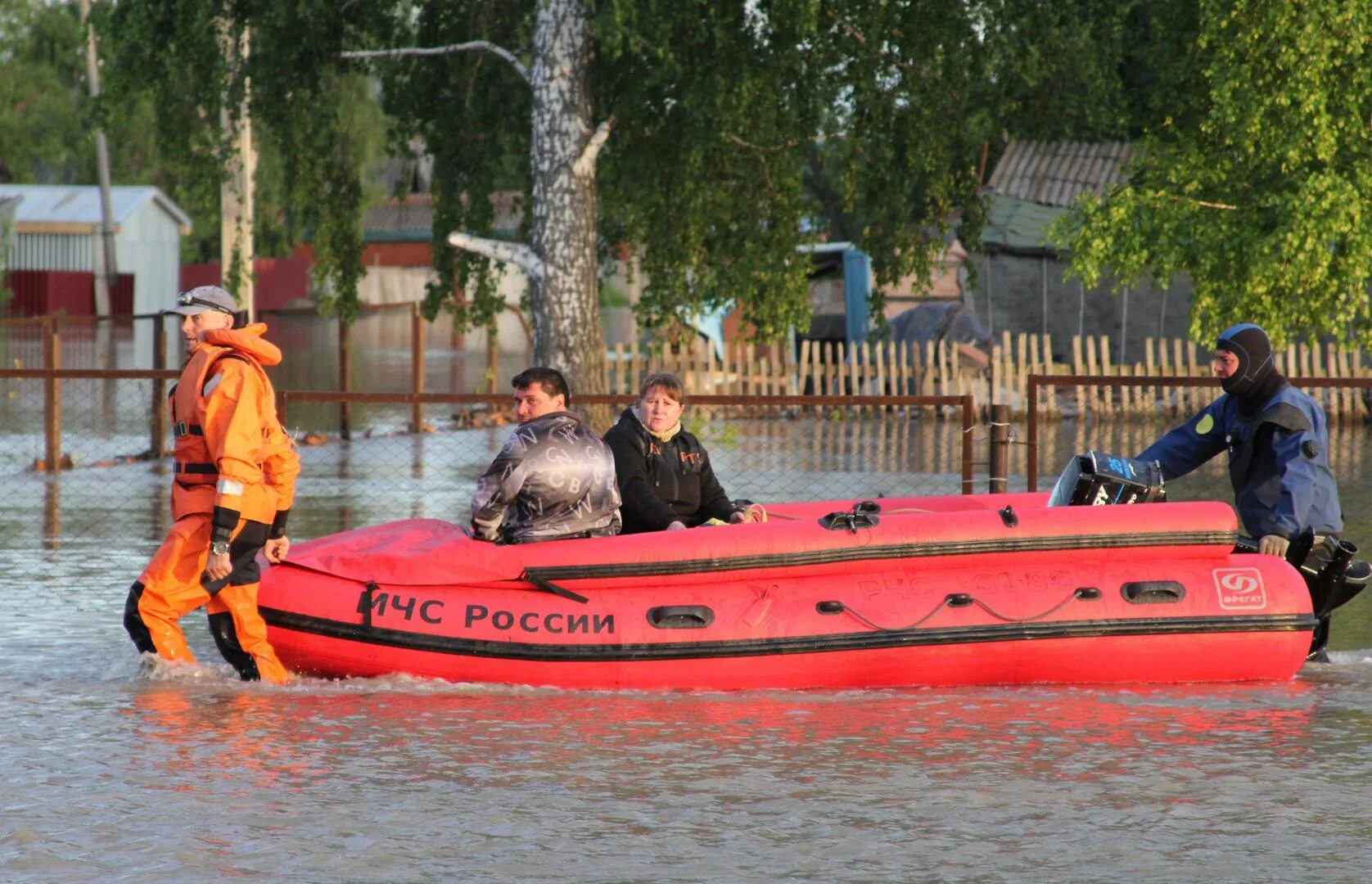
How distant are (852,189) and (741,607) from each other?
800cm

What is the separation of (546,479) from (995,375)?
15.5 metres

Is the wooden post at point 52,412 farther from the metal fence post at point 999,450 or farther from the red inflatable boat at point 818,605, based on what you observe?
the red inflatable boat at point 818,605

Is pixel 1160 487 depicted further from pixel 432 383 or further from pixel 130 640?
pixel 432 383

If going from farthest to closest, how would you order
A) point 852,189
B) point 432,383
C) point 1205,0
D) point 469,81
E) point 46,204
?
point 46,204
point 432,383
point 469,81
point 852,189
point 1205,0

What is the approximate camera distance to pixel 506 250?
1466 centimetres

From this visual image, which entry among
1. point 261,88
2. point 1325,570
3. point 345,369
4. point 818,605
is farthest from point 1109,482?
point 345,369

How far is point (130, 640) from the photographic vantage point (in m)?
8.55

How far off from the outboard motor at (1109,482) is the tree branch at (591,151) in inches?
264

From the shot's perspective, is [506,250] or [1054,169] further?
[1054,169]

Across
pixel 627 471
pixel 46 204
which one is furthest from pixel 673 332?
pixel 46 204

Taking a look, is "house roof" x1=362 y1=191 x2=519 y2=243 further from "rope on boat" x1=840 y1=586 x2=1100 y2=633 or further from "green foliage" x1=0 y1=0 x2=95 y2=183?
"rope on boat" x1=840 y1=586 x2=1100 y2=633

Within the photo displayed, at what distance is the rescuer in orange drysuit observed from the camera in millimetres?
7188

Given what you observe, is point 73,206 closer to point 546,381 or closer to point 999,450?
point 999,450

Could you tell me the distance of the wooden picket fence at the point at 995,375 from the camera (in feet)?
71.6
